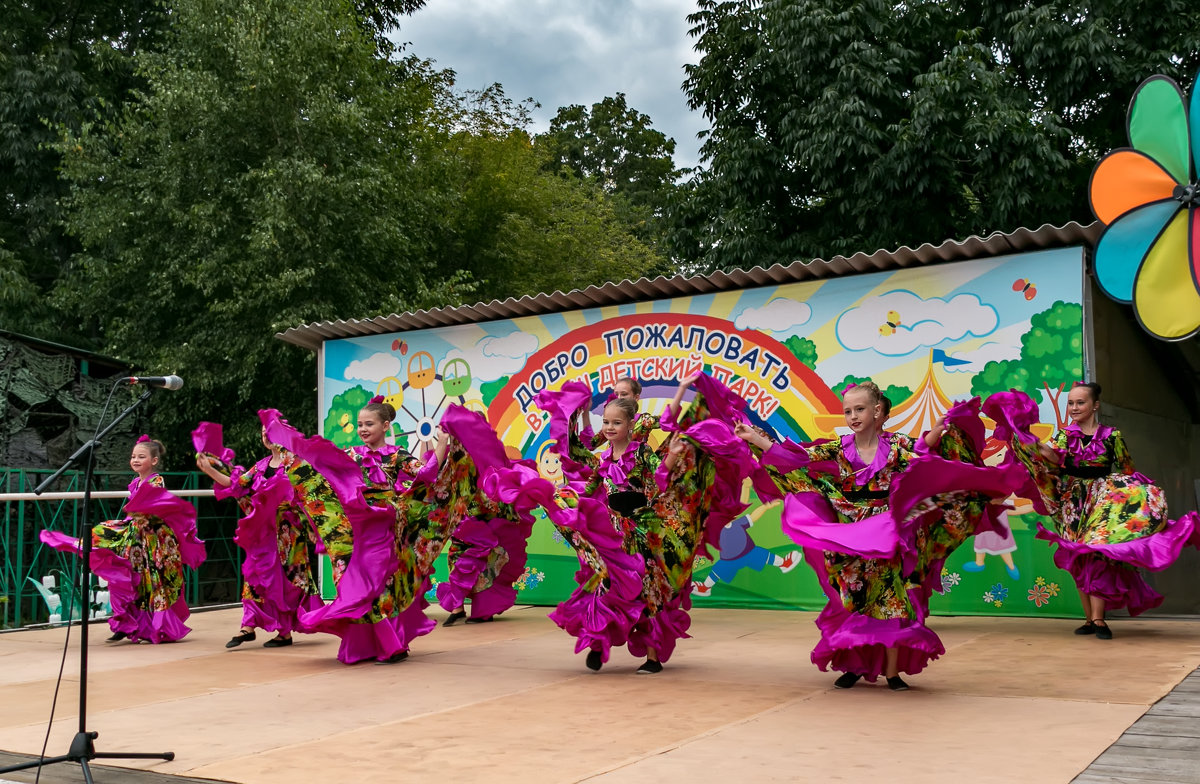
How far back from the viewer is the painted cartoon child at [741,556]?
28.4 feet

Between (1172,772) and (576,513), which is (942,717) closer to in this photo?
(1172,772)

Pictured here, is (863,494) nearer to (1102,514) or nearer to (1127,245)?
(1102,514)

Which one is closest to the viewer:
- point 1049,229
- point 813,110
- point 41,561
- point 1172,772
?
point 1172,772

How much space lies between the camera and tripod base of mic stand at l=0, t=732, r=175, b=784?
4012 millimetres

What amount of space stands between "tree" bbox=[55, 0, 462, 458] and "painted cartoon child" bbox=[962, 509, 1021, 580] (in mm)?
9316

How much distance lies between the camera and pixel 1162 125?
7.66m

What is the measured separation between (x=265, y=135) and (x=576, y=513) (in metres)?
11.5

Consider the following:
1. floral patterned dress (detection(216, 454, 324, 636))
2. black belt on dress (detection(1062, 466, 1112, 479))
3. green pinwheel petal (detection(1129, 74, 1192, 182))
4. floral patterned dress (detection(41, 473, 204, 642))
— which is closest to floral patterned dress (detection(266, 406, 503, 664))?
floral patterned dress (detection(216, 454, 324, 636))

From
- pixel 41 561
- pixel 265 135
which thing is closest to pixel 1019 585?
pixel 41 561

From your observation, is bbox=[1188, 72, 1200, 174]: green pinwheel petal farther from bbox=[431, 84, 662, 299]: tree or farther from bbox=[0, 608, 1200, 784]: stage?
bbox=[431, 84, 662, 299]: tree

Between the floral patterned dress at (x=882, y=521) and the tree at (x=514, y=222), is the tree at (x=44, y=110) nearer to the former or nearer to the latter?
the tree at (x=514, y=222)

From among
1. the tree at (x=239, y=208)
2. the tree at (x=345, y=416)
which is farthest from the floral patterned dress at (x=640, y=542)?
the tree at (x=239, y=208)

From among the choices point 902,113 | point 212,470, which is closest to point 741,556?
point 212,470

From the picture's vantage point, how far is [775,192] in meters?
15.1
